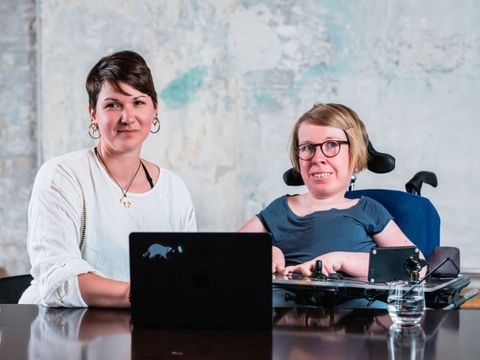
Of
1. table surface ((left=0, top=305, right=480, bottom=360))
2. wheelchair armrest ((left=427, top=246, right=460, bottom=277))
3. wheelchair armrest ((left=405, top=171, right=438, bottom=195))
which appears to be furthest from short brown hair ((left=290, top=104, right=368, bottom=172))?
table surface ((left=0, top=305, right=480, bottom=360))

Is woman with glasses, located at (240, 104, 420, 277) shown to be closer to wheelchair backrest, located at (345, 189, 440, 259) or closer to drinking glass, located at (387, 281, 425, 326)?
wheelchair backrest, located at (345, 189, 440, 259)

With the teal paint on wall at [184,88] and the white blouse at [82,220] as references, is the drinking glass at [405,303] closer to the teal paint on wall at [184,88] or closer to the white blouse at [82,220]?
the white blouse at [82,220]

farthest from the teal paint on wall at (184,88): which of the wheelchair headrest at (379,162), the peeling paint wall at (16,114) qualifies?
the wheelchair headrest at (379,162)

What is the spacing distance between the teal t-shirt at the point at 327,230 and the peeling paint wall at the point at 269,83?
1268 mm

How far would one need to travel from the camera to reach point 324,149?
2291 mm

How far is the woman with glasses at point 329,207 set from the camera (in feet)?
7.48

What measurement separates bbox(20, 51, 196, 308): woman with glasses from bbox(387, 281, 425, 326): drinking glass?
740mm

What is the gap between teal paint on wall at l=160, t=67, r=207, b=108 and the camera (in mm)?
3736

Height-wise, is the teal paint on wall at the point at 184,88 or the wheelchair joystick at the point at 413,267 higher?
the teal paint on wall at the point at 184,88

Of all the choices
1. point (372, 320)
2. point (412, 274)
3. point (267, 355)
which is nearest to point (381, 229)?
point (412, 274)

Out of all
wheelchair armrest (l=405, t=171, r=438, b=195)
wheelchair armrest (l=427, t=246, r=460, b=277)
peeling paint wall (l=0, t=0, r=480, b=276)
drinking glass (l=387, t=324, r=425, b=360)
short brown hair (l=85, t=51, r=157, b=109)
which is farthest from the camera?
peeling paint wall (l=0, t=0, r=480, b=276)

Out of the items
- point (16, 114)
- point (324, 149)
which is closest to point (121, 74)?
point (324, 149)

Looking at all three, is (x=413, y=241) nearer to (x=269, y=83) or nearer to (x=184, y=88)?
(x=269, y=83)

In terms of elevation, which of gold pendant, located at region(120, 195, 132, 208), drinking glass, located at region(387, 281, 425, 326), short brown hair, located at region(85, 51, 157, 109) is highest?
short brown hair, located at region(85, 51, 157, 109)
